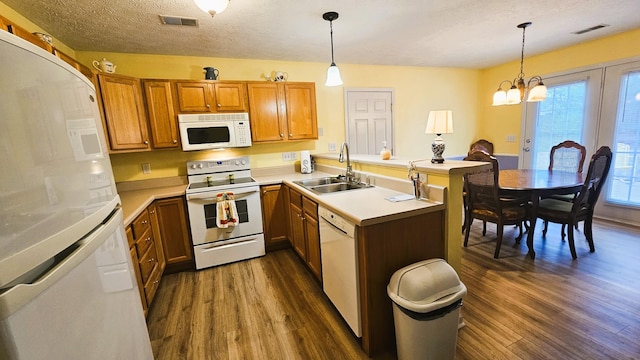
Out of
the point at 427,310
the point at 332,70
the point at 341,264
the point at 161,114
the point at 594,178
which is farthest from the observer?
the point at 161,114

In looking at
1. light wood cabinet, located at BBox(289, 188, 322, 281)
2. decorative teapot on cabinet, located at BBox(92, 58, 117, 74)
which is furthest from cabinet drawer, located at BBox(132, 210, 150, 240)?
decorative teapot on cabinet, located at BBox(92, 58, 117, 74)

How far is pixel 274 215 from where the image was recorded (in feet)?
10.3

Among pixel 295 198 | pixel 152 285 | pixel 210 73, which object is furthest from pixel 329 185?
pixel 210 73

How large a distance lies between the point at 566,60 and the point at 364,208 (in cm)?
436

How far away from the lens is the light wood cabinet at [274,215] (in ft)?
10.1

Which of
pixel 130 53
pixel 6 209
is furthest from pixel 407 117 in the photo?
pixel 6 209

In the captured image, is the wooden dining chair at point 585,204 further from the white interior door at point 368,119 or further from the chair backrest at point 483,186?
the white interior door at point 368,119

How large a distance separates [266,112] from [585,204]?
3618 millimetres

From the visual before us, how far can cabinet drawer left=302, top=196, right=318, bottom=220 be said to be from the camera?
2.18 m

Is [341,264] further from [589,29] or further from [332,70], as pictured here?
[589,29]

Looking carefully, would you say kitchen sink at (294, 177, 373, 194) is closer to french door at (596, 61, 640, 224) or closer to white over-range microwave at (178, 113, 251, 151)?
white over-range microwave at (178, 113, 251, 151)

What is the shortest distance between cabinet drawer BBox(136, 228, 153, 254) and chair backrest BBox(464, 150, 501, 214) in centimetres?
290

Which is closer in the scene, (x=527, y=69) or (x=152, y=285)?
(x=152, y=285)

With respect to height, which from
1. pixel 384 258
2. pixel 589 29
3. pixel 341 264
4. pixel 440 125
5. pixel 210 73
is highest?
pixel 589 29
